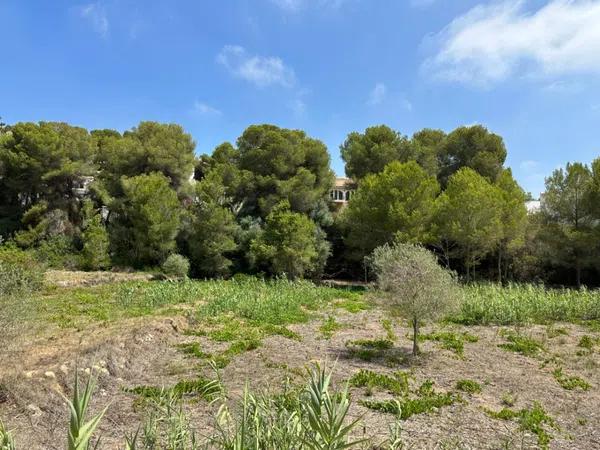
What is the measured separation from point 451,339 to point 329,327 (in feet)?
12.5

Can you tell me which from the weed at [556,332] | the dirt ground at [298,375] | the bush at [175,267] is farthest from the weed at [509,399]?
the bush at [175,267]

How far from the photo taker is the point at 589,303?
57.0 ft

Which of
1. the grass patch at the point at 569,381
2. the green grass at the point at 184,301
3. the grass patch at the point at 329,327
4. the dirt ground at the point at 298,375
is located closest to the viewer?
the dirt ground at the point at 298,375

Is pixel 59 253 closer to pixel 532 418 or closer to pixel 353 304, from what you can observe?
pixel 353 304

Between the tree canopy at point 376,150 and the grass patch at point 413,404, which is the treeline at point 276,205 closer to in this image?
the tree canopy at point 376,150

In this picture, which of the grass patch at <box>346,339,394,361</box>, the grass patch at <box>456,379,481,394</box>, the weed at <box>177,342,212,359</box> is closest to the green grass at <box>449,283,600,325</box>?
the grass patch at <box>346,339,394,361</box>

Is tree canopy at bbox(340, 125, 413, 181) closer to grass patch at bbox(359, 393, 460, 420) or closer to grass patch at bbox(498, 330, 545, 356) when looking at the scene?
grass patch at bbox(498, 330, 545, 356)

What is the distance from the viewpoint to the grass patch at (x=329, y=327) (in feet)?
43.7

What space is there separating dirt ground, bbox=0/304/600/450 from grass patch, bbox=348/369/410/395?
0.37 meters

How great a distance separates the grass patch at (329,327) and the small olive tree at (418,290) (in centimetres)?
284

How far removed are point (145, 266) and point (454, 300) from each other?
24082mm

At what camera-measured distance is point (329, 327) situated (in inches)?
564

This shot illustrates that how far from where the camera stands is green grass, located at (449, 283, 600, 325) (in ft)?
51.8

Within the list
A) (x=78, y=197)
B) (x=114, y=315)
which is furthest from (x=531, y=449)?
(x=78, y=197)
